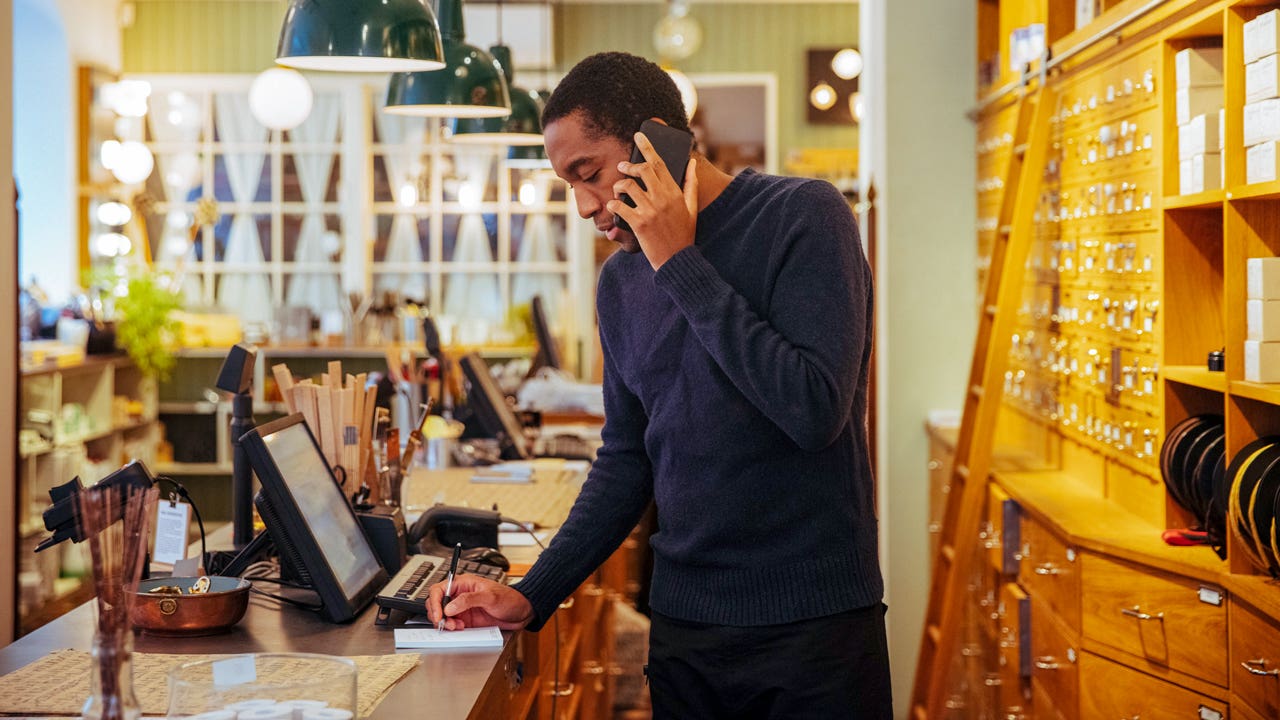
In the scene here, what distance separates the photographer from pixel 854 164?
9734mm

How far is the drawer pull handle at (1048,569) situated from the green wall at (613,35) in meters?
7.07

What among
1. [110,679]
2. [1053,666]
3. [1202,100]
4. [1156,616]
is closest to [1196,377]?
[1156,616]

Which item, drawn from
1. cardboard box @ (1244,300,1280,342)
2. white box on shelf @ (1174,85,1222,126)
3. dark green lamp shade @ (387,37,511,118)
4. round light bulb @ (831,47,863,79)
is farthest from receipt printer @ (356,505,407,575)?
round light bulb @ (831,47,863,79)

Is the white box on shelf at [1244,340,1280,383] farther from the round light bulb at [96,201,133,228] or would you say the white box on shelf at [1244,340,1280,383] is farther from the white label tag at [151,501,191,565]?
the round light bulb at [96,201,133,228]

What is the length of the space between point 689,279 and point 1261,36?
159cm

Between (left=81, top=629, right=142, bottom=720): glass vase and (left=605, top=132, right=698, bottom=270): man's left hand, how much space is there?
816 mm

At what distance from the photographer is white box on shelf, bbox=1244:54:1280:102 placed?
2.66m

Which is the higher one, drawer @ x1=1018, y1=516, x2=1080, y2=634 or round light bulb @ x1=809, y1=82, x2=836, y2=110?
round light bulb @ x1=809, y1=82, x2=836, y2=110

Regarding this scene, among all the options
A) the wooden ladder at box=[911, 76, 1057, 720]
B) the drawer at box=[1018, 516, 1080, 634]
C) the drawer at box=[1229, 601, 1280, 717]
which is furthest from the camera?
the wooden ladder at box=[911, 76, 1057, 720]

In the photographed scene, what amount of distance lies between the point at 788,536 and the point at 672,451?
21 centimetres

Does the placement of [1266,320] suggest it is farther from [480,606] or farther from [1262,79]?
[480,606]

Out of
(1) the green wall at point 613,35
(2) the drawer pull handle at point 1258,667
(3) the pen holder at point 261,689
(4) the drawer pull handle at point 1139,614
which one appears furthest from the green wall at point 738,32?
(3) the pen holder at point 261,689

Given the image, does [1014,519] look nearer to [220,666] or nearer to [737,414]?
[737,414]

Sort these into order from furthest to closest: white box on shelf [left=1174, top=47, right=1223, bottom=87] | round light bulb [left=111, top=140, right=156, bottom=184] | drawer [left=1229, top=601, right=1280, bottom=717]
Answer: round light bulb [left=111, top=140, right=156, bottom=184] < white box on shelf [left=1174, top=47, right=1223, bottom=87] < drawer [left=1229, top=601, right=1280, bottom=717]
